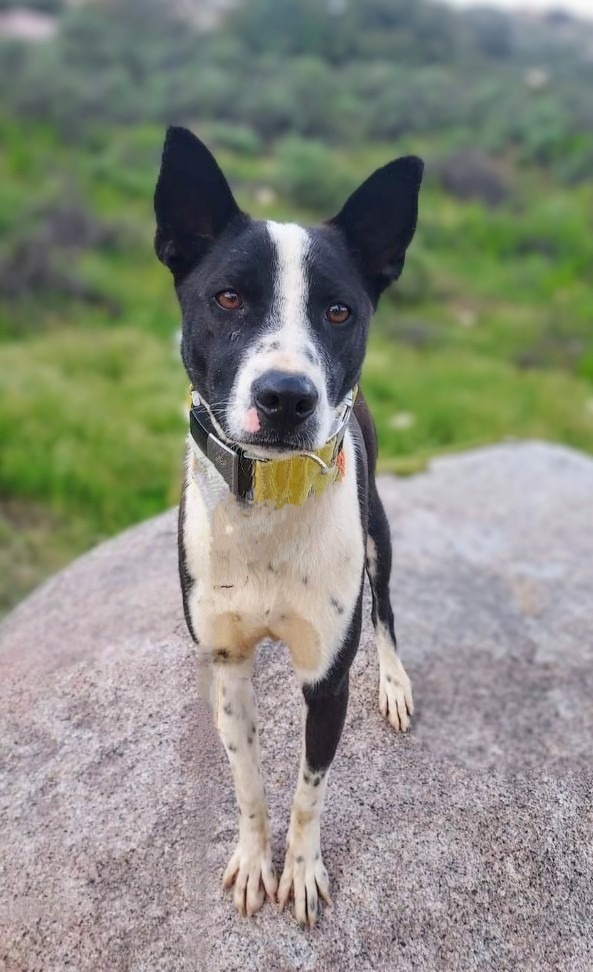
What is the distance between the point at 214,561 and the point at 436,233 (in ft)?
53.0

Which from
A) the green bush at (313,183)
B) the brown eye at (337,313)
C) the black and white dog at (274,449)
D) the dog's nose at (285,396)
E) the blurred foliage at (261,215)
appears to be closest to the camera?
the dog's nose at (285,396)

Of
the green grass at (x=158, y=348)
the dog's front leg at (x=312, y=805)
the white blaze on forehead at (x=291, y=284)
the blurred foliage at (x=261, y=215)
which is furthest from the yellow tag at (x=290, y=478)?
the green grass at (x=158, y=348)

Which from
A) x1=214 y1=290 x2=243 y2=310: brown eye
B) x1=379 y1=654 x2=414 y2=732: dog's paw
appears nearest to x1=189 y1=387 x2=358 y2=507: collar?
x1=214 y1=290 x2=243 y2=310: brown eye

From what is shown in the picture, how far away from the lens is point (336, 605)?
2307 mm

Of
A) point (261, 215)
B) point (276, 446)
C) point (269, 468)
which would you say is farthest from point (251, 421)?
point (261, 215)

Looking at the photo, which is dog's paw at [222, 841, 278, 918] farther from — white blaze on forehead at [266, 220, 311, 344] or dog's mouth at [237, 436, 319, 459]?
white blaze on forehead at [266, 220, 311, 344]

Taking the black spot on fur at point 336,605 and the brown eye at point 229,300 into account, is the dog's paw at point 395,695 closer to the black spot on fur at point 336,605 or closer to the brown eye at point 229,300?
the black spot on fur at point 336,605

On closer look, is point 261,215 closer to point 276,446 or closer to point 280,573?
point 280,573

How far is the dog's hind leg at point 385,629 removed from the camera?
3164 mm

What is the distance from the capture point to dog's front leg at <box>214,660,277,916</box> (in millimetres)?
2537

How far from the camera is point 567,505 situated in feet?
17.8

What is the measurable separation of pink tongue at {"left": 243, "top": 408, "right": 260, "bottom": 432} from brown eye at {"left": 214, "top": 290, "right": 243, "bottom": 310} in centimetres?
35

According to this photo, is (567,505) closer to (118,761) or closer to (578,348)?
(118,761)

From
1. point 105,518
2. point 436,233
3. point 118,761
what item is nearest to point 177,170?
point 118,761
